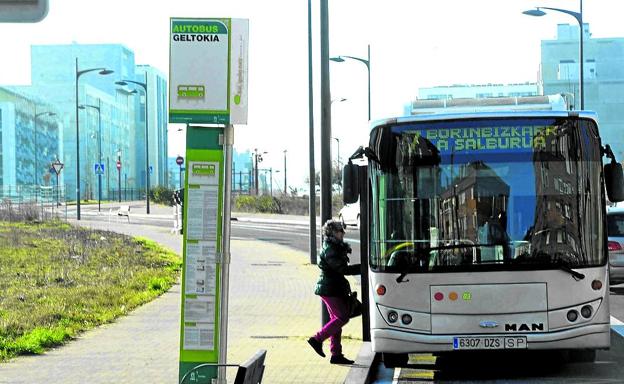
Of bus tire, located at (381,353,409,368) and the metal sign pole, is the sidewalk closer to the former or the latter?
bus tire, located at (381,353,409,368)

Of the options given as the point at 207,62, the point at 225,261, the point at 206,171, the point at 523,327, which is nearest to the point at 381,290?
the point at 523,327

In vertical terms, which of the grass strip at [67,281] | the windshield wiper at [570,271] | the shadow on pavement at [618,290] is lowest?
the shadow on pavement at [618,290]

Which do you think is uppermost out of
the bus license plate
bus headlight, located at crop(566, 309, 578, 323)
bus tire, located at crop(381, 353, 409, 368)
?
bus headlight, located at crop(566, 309, 578, 323)

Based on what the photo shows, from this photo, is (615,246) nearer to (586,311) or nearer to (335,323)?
(586,311)

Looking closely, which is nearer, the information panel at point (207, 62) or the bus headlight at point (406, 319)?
the information panel at point (207, 62)

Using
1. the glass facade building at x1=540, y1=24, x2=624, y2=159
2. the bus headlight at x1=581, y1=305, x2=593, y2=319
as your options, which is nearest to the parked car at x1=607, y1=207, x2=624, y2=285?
the bus headlight at x1=581, y1=305, x2=593, y2=319

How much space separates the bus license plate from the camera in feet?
36.1

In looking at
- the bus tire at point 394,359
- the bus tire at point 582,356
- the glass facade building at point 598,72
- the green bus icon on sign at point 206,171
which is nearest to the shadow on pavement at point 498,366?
the bus tire at point 582,356

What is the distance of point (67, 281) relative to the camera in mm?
21312

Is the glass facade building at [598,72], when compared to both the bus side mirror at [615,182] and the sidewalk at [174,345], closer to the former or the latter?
the sidewalk at [174,345]

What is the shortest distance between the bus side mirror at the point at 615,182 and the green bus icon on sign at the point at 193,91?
4955 mm

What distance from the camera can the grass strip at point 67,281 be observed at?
14500 millimetres

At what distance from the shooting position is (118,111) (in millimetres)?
151250

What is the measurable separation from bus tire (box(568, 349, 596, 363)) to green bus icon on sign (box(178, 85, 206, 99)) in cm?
540
